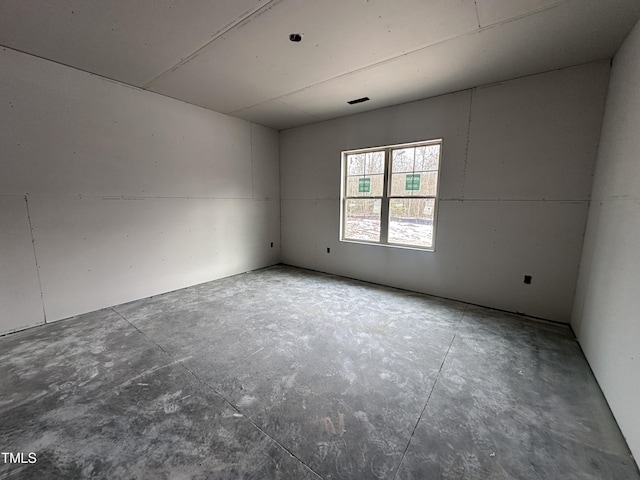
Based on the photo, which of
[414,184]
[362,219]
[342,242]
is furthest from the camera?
[342,242]

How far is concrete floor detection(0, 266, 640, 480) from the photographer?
1338 millimetres

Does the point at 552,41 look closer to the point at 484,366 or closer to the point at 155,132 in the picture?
the point at 484,366

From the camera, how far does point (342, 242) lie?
460 cm

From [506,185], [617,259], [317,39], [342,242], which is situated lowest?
[342,242]

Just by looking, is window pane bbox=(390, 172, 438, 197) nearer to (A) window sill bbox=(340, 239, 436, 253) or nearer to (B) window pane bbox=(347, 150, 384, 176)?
(B) window pane bbox=(347, 150, 384, 176)

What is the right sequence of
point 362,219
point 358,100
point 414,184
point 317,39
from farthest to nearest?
point 362,219 < point 414,184 < point 358,100 < point 317,39

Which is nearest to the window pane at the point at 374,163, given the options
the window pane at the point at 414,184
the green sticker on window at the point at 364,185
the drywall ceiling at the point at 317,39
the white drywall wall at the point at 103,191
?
the green sticker on window at the point at 364,185

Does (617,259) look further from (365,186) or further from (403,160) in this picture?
(365,186)

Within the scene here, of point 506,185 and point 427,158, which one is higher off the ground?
point 427,158

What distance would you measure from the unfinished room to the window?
1.4 inches

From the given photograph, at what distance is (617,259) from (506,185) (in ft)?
4.74

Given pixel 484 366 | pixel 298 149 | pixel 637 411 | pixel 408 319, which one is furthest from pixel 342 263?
pixel 637 411

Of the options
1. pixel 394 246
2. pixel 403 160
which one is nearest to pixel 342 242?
pixel 394 246

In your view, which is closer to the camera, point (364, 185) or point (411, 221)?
point (411, 221)
